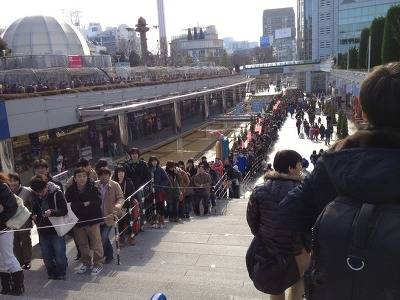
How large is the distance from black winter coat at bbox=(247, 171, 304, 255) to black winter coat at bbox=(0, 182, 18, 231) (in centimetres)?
285

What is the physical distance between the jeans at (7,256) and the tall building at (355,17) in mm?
68004

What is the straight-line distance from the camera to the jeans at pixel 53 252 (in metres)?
5.49

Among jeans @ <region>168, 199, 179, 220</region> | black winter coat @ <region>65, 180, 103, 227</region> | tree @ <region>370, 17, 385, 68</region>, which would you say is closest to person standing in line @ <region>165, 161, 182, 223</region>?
jeans @ <region>168, 199, 179, 220</region>

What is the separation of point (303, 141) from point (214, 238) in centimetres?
1911

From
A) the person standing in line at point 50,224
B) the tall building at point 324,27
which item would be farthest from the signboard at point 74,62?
the tall building at point 324,27

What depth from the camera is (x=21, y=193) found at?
589 centimetres

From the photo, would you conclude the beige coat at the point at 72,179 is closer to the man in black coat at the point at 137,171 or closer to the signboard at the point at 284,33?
the man in black coat at the point at 137,171

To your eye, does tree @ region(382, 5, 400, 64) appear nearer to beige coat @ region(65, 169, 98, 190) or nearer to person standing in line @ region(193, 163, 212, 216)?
person standing in line @ region(193, 163, 212, 216)

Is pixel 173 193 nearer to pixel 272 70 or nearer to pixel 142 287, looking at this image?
pixel 142 287

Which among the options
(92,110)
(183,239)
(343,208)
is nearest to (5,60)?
(92,110)

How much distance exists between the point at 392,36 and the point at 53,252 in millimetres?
25942

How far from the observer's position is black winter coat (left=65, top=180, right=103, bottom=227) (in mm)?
5723

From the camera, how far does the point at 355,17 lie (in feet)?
225

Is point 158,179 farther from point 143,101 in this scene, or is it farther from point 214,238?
point 143,101
